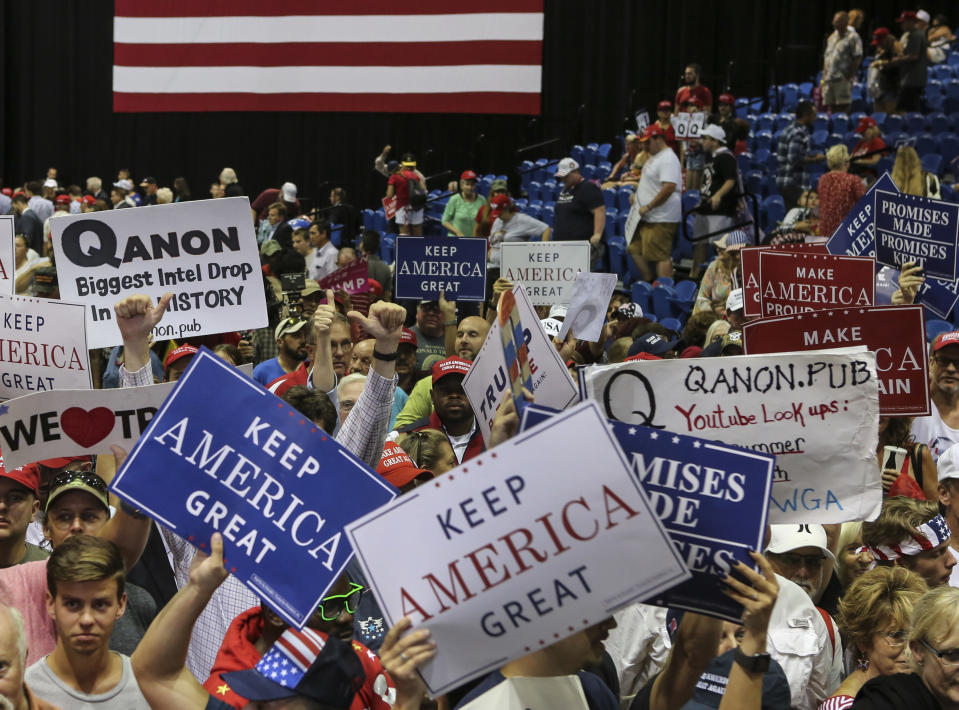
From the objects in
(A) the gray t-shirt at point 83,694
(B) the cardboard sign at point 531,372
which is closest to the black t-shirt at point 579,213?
(B) the cardboard sign at point 531,372

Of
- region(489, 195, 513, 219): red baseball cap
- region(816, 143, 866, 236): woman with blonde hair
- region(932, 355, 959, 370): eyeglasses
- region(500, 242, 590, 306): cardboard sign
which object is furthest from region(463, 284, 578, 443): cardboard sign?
region(489, 195, 513, 219): red baseball cap

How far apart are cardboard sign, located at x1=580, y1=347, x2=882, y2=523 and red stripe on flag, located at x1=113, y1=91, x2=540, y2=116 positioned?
17.1m

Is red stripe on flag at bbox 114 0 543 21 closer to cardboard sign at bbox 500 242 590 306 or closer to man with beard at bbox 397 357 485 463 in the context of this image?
cardboard sign at bbox 500 242 590 306

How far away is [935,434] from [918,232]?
165cm

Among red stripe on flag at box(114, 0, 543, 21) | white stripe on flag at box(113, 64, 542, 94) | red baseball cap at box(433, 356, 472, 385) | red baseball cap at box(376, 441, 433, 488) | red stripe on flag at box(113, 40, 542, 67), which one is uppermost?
red stripe on flag at box(114, 0, 543, 21)

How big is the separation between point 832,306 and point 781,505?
Answer: 2596mm

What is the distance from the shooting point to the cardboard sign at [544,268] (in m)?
9.89

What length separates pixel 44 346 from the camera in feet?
18.7

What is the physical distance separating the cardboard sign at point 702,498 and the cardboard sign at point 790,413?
3.01 ft

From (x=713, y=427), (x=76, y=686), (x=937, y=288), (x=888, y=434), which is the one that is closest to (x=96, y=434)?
(x=76, y=686)

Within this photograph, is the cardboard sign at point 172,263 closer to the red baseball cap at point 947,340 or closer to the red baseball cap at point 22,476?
the red baseball cap at point 22,476

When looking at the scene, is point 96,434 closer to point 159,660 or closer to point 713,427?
point 159,660

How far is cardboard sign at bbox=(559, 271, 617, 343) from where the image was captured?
712 centimetres

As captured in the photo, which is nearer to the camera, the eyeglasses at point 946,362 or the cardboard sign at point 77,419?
the cardboard sign at point 77,419
